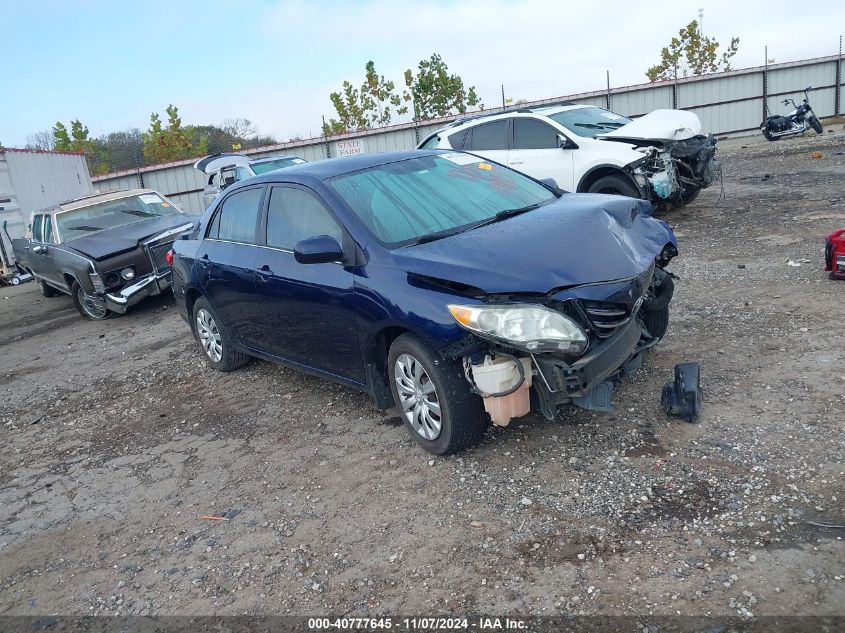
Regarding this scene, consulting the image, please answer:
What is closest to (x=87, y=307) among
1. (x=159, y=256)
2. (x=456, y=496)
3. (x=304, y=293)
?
(x=159, y=256)

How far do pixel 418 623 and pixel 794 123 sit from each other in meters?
20.6

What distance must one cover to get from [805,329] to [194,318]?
5.31 meters

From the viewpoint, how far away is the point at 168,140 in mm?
38031

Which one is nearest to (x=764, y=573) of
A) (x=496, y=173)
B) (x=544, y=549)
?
(x=544, y=549)

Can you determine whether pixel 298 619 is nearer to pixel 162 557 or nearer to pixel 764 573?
pixel 162 557

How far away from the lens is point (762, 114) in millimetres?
24734

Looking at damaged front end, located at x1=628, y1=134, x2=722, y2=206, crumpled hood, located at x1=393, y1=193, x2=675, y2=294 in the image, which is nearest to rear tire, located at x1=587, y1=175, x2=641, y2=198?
damaged front end, located at x1=628, y1=134, x2=722, y2=206

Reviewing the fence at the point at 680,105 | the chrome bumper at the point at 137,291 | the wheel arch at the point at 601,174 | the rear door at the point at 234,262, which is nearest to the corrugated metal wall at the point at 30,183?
A: the fence at the point at 680,105

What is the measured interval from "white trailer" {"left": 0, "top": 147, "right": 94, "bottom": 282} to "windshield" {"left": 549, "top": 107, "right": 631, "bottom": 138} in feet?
39.4

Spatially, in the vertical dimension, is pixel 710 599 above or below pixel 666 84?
below

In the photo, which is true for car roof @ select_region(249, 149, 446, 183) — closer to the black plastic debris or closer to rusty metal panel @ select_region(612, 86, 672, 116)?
the black plastic debris

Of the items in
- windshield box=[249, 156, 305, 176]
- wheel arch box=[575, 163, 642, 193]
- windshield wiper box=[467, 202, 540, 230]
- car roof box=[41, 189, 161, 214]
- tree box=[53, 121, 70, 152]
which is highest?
tree box=[53, 121, 70, 152]

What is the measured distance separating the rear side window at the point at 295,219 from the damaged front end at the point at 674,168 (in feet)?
19.0

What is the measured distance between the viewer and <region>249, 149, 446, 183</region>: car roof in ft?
16.1
